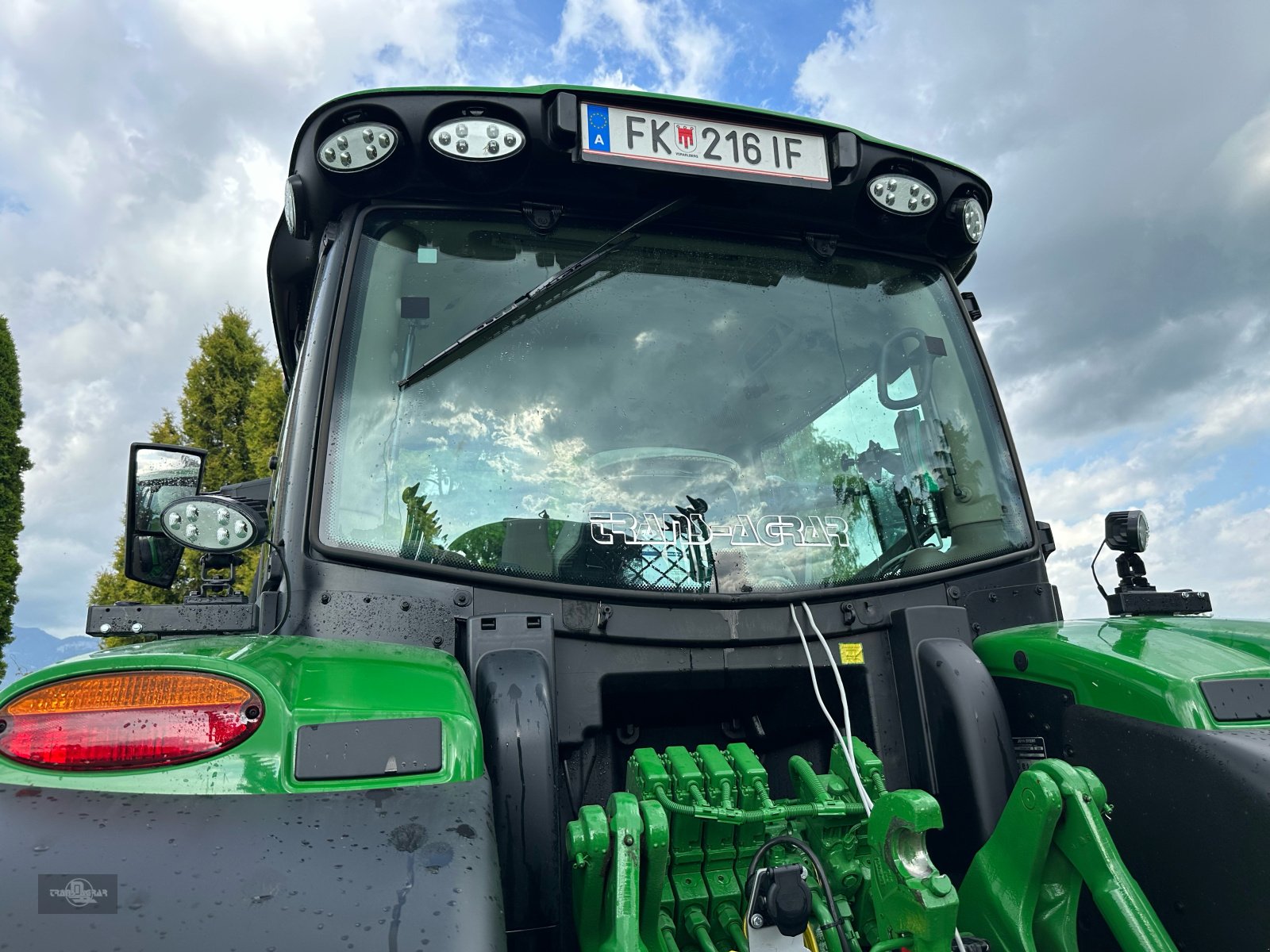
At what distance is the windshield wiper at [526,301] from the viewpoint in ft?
7.84

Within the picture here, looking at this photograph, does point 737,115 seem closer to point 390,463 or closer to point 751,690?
point 390,463

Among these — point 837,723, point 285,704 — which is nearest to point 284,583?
point 285,704

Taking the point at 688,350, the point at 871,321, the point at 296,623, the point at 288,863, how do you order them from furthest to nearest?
the point at 871,321 → the point at 688,350 → the point at 296,623 → the point at 288,863

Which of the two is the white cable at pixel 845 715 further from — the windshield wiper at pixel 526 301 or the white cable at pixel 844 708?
the windshield wiper at pixel 526 301

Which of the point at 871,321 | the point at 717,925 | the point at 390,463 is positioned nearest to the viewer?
the point at 717,925

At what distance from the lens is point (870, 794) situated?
203 cm

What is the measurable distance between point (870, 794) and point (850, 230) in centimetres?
175

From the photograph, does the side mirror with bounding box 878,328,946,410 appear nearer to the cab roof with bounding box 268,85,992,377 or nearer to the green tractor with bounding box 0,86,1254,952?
the green tractor with bounding box 0,86,1254,952

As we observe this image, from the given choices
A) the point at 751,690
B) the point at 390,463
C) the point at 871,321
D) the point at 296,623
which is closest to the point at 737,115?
the point at 871,321

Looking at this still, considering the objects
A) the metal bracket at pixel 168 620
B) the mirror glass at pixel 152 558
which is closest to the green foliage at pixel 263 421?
the mirror glass at pixel 152 558

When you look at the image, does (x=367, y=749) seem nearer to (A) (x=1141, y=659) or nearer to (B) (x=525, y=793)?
(B) (x=525, y=793)

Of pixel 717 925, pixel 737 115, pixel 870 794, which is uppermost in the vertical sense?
pixel 737 115

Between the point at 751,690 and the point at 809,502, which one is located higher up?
the point at 809,502

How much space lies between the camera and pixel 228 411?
22.0 meters
